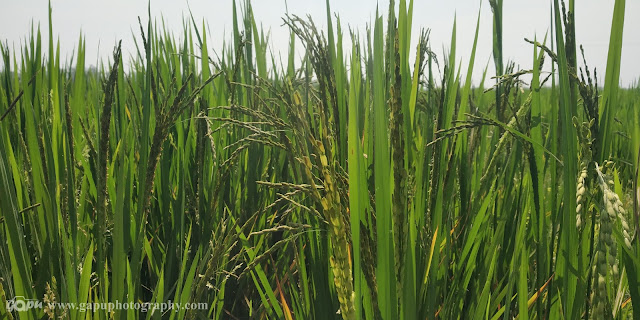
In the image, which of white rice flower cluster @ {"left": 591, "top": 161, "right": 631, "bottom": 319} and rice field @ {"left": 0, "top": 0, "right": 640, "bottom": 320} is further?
rice field @ {"left": 0, "top": 0, "right": 640, "bottom": 320}

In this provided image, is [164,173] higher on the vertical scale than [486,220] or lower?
higher

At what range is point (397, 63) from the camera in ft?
2.07

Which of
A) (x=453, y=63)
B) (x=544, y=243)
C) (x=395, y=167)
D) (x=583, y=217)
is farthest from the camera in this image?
(x=453, y=63)

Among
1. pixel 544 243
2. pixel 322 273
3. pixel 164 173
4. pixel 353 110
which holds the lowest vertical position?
pixel 322 273

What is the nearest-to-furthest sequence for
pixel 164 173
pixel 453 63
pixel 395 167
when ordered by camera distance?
1. pixel 395 167
2. pixel 453 63
3. pixel 164 173

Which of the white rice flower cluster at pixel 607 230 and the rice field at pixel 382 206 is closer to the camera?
the white rice flower cluster at pixel 607 230

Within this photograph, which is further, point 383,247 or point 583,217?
point 583,217

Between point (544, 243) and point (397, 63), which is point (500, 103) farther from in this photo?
point (397, 63)

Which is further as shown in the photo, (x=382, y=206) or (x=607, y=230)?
(x=382, y=206)

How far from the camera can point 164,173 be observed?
1.32 m

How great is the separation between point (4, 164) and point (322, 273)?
67 centimetres

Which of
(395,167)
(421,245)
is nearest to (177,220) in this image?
(421,245)

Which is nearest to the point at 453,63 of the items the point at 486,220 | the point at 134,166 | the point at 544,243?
the point at 486,220

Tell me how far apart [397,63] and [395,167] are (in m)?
0.14
